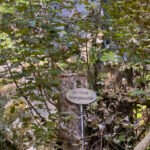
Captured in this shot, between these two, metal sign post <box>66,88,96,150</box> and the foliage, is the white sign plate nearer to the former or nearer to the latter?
metal sign post <box>66,88,96,150</box>

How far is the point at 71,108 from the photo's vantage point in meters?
2.29

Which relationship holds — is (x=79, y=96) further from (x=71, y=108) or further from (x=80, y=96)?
(x=71, y=108)

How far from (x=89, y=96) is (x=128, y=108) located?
25.9 inches

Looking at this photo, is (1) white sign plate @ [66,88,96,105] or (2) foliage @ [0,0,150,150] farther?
(1) white sign plate @ [66,88,96,105]

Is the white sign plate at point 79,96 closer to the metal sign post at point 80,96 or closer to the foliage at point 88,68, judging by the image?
the metal sign post at point 80,96

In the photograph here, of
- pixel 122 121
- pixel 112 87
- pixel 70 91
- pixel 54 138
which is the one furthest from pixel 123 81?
pixel 54 138

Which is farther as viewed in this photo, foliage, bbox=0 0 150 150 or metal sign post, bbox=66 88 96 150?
metal sign post, bbox=66 88 96 150

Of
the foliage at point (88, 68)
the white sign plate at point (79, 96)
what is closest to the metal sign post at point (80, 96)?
the white sign plate at point (79, 96)

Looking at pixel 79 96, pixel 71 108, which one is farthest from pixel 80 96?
pixel 71 108

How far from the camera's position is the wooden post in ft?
7.18

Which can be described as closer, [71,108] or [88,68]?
[71,108]

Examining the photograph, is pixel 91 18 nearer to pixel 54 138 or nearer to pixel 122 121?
pixel 122 121

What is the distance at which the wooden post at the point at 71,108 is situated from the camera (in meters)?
2.19

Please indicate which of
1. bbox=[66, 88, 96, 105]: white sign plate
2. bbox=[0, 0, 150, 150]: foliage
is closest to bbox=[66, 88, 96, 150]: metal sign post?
bbox=[66, 88, 96, 105]: white sign plate
